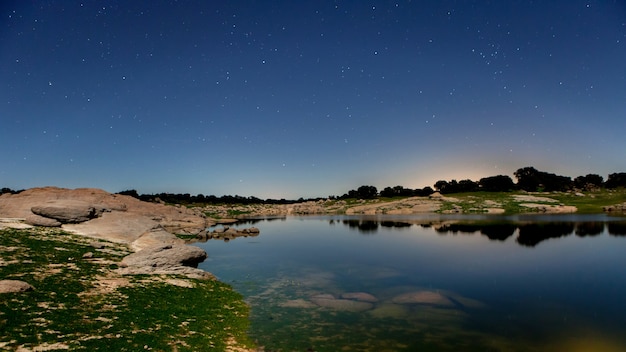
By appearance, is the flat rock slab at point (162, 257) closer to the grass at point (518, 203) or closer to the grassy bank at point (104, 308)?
the grassy bank at point (104, 308)

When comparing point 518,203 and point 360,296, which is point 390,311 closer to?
point 360,296

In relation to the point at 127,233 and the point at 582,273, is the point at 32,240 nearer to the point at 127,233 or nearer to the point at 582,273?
the point at 127,233

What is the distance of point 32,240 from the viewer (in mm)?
37094

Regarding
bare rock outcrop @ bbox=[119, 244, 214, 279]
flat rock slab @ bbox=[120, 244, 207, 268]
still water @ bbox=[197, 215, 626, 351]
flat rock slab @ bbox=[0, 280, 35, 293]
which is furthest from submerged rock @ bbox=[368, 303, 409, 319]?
flat rock slab @ bbox=[0, 280, 35, 293]

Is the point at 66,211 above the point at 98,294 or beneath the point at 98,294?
above

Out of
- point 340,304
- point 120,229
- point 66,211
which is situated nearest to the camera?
point 340,304

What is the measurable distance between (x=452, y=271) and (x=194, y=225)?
82852mm

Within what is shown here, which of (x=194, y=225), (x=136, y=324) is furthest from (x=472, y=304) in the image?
(x=194, y=225)

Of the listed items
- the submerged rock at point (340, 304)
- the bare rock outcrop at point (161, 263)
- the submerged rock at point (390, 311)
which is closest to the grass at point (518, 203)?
the submerged rock at point (390, 311)

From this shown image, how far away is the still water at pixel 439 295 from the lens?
20.5 metres

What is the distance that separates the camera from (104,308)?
69.9ft

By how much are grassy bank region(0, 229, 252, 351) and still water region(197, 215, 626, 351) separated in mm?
3242

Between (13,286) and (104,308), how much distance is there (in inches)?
239

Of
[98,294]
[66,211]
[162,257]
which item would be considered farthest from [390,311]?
[66,211]
